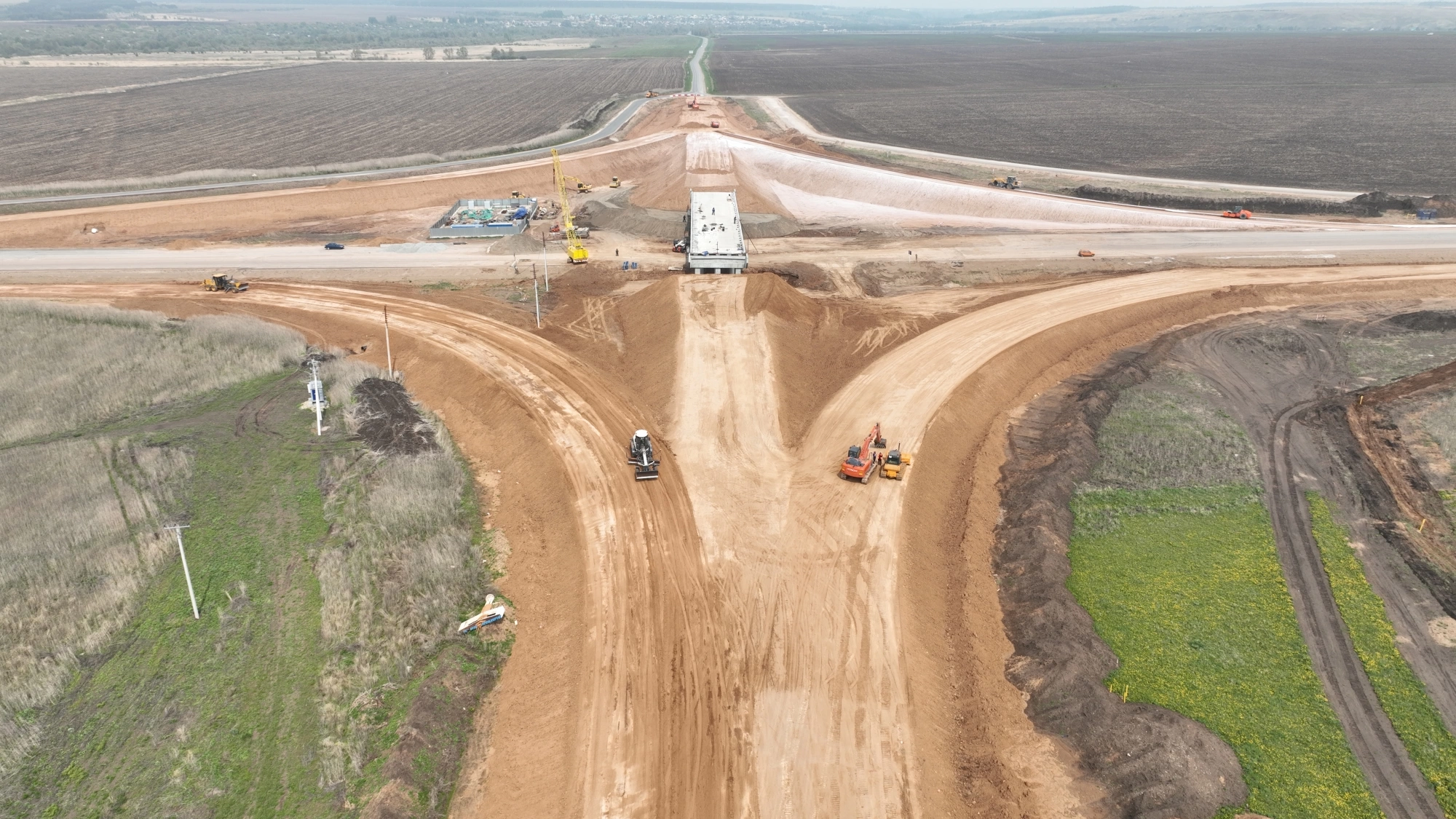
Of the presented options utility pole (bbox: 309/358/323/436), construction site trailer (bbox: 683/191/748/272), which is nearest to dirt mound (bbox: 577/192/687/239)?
construction site trailer (bbox: 683/191/748/272)

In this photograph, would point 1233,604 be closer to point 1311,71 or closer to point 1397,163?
point 1397,163

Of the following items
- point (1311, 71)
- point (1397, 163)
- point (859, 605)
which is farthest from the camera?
A: point (1311, 71)

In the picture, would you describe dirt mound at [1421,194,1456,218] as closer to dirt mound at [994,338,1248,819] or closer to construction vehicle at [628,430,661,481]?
dirt mound at [994,338,1248,819]

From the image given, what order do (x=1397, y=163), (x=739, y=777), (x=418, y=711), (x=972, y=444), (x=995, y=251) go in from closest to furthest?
(x=739, y=777), (x=418, y=711), (x=972, y=444), (x=995, y=251), (x=1397, y=163)

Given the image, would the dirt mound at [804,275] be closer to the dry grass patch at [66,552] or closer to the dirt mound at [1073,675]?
the dirt mound at [1073,675]

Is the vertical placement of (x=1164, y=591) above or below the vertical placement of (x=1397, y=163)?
below

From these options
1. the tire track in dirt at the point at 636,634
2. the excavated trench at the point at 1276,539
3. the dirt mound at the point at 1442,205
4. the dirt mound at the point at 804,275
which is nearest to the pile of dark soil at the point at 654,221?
the dirt mound at the point at 804,275

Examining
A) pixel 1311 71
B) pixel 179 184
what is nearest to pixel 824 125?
pixel 179 184
